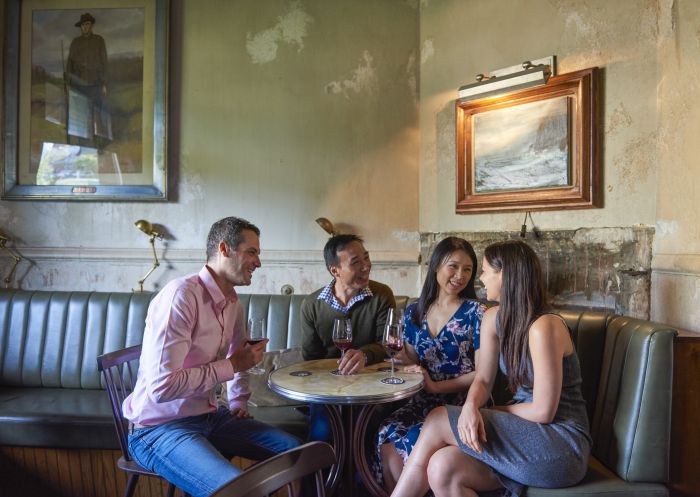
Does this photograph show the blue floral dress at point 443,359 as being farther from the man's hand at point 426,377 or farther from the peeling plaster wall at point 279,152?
the peeling plaster wall at point 279,152

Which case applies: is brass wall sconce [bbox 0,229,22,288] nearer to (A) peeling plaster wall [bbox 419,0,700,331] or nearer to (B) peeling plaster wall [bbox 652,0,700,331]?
(A) peeling plaster wall [bbox 419,0,700,331]

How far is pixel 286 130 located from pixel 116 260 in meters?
1.57

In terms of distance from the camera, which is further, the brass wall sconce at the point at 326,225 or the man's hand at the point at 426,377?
the brass wall sconce at the point at 326,225

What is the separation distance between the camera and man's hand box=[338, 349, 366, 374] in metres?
2.27

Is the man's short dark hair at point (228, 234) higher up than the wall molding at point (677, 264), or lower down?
higher up

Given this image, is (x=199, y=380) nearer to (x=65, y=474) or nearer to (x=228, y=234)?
(x=228, y=234)

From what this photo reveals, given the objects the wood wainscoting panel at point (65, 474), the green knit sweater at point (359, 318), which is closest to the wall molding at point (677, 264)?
the green knit sweater at point (359, 318)

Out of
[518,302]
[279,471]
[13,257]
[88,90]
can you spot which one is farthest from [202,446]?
[88,90]

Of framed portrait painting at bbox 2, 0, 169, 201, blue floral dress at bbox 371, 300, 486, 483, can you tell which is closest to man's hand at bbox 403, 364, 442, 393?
blue floral dress at bbox 371, 300, 486, 483

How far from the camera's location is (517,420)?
6.44ft

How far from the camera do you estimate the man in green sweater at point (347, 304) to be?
8.77 ft

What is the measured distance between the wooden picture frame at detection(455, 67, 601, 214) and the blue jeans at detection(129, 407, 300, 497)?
2069 millimetres

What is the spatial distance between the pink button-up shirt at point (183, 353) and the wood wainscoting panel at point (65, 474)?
1.01m

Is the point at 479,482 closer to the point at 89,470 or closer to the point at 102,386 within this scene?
the point at 89,470
